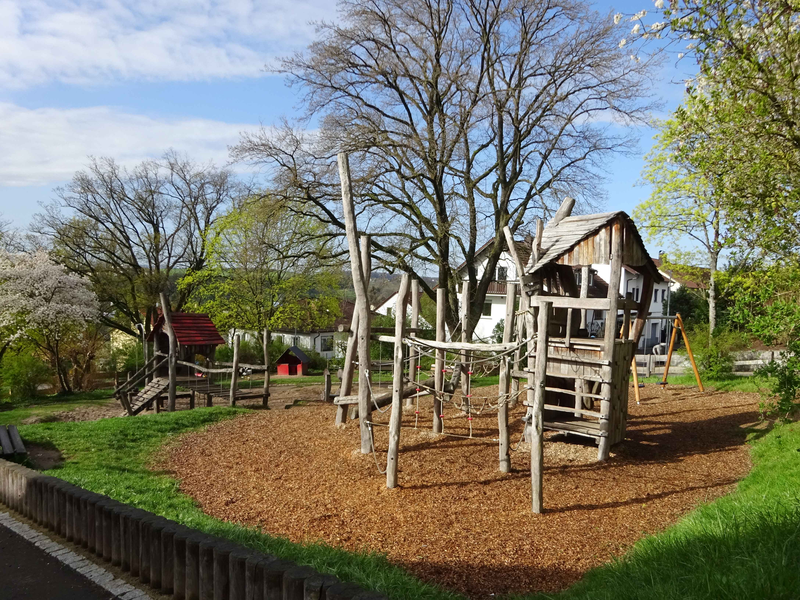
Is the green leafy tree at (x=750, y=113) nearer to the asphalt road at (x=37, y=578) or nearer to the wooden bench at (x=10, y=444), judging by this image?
the asphalt road at (x=37, y=578)

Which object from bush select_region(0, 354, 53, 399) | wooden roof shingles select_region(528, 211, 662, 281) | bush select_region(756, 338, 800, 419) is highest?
wooden roof shingles select_region(528, 211, 662, 281)

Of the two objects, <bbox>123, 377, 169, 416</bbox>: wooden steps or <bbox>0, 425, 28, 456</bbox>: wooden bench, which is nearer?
<bbox>0, 425, 28, 456</bbox>: wooden bench

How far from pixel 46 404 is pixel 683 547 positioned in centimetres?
2427

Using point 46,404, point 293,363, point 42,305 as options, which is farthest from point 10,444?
point 293,363

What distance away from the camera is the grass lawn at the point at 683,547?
3912 millimetres

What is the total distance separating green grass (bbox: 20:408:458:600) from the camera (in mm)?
5043

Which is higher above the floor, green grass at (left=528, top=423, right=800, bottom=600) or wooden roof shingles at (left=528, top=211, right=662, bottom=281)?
wooden roof shingles at (left=528, top=211, right=662, bottom=281)

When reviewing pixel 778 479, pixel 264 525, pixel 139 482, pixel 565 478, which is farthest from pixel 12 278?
pixel 778 479

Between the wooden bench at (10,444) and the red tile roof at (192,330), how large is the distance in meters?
8.18

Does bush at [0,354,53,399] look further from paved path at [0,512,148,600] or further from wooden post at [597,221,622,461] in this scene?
wooden post at [597,221,622,461]

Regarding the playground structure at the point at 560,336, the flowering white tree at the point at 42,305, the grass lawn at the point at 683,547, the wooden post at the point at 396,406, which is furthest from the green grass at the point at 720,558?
the flowering white tree at the point at 42,305

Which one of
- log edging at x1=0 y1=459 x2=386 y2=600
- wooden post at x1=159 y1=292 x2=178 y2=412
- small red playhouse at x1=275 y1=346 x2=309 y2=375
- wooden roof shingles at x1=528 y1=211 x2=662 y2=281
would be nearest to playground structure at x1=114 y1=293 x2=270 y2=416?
wooden post at x1=159 y1=292 x2=178 y2=412

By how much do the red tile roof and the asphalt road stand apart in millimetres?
12853

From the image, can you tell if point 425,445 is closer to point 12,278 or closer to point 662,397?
point 662,397
